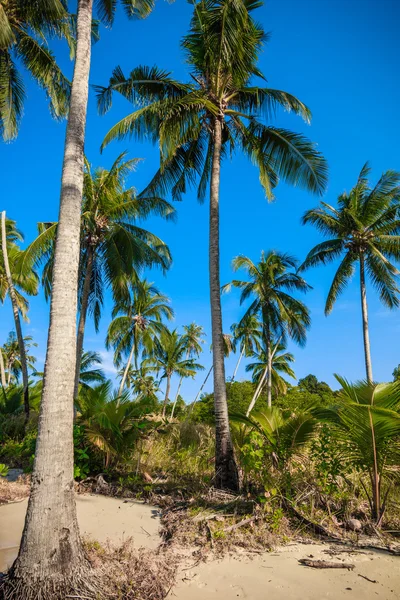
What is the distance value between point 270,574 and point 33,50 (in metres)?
12.8

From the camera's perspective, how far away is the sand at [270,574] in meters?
3.04

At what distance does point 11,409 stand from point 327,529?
12494 millimetres

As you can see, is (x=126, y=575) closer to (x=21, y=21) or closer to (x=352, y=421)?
(x=352, y=421)

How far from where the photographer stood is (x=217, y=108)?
810 centimetres

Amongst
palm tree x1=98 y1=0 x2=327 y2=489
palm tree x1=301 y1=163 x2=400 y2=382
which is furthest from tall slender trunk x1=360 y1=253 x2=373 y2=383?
palm tree x1=98 y1=0 x2=327 y2=489

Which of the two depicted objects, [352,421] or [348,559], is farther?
[352,421]

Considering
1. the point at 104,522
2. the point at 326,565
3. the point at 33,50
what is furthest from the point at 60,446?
the point at 33,50

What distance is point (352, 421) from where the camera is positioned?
4.92 metres

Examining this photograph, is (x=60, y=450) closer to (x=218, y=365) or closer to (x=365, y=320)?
(x=218, y=365)

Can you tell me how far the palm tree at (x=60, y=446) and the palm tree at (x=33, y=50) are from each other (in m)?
6.63

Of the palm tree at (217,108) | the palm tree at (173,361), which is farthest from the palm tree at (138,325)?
the palm tree at (217,108)

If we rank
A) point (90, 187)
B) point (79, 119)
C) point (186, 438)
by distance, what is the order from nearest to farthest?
point (79, 119)
point (186, 438)
point (90, 187)

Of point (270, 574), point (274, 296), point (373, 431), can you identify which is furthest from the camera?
point (274, 296)

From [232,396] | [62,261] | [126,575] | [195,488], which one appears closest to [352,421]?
[195,488]
